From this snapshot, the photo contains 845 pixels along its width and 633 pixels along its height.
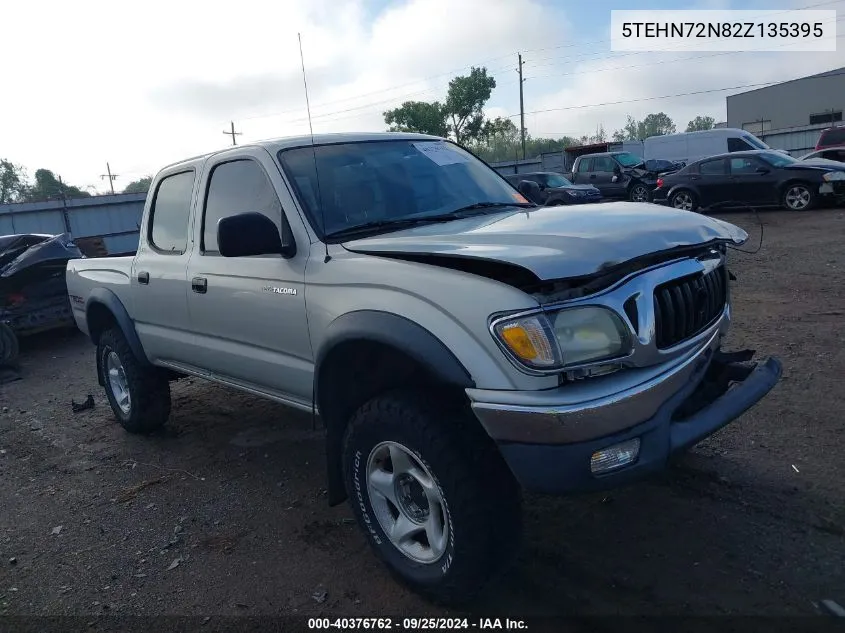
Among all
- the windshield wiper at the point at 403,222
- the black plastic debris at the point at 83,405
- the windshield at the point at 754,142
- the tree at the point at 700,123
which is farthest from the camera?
the tree at the point at 700,123

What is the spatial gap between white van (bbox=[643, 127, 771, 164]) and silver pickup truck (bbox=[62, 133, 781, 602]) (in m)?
21.8

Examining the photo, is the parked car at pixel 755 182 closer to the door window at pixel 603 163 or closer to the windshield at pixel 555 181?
the windshield at pixel 555 181

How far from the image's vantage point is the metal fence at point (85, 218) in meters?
19.5

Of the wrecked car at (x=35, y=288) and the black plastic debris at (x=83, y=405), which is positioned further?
the wrecked car at (x=35, y=288)

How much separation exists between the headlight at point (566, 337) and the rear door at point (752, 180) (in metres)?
14.9

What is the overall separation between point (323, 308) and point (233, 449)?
225 centimetres

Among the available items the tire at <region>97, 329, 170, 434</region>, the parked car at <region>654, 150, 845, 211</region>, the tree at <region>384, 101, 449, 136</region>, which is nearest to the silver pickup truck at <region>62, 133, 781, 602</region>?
the tire at <region>97, 329, 170, 434</region>

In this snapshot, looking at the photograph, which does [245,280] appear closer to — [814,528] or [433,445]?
[433,445]

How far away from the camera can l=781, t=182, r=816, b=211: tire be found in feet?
48.1

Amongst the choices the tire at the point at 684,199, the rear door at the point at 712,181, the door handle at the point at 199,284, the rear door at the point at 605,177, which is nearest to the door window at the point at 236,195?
the door handle at the point at 199,284

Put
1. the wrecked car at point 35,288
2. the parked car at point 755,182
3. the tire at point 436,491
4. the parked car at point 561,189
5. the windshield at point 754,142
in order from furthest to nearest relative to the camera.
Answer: the windshield at point 754,142 → the parked car at point 561,189 → the parked car at point 755,182 → the wrecked car at point 35,288 → the tire at point 436,491

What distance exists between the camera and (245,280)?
11.8ft

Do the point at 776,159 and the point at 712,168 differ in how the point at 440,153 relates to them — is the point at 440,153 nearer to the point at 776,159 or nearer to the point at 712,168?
the point at 776,159

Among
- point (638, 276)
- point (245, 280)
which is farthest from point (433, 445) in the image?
point (245, 280)
